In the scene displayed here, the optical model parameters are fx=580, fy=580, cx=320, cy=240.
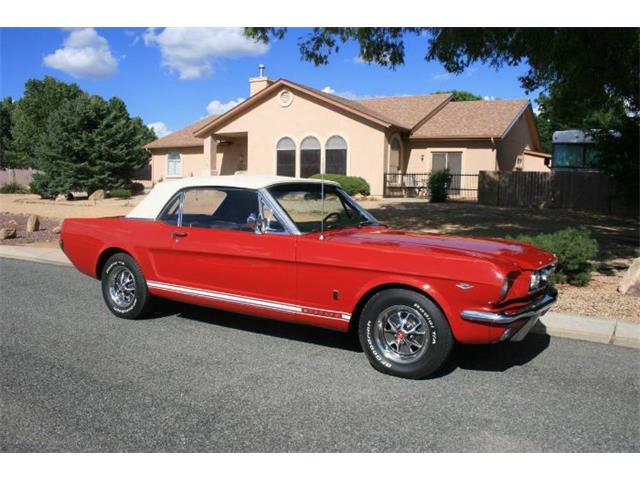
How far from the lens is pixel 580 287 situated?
7.84 meters

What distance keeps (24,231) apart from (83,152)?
51.8 ft

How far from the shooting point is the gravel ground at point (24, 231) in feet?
45.2

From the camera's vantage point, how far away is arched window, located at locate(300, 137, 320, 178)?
28078mm

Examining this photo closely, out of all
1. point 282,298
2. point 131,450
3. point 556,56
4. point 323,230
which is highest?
point 556,56

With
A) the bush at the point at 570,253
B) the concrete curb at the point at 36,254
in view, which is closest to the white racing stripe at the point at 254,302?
the bush at the point at 570,253

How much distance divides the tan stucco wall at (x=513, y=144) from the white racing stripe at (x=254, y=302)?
80.0 ft

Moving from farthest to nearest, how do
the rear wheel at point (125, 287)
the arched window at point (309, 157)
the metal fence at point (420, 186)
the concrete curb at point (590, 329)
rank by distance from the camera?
the arched window at point (309, 157) < the metal fence at point (420, 186) < the rear wheel at point (125, 287) < the concrete curb at point (590, 329)

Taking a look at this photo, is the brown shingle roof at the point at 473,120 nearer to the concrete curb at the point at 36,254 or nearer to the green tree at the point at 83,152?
the green tree at the point at 83,152

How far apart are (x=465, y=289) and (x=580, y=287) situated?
14.0 ft


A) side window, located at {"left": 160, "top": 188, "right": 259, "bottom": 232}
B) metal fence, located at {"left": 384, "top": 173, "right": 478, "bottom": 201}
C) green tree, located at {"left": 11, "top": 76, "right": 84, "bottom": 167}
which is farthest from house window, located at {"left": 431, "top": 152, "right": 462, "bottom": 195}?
green tree, located at {"left": 11, "top": 76, "right": 84, "bottom": 167}

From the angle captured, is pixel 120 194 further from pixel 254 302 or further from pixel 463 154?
pixel 254 302

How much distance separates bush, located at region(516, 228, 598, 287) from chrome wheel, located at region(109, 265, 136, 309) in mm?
4879
